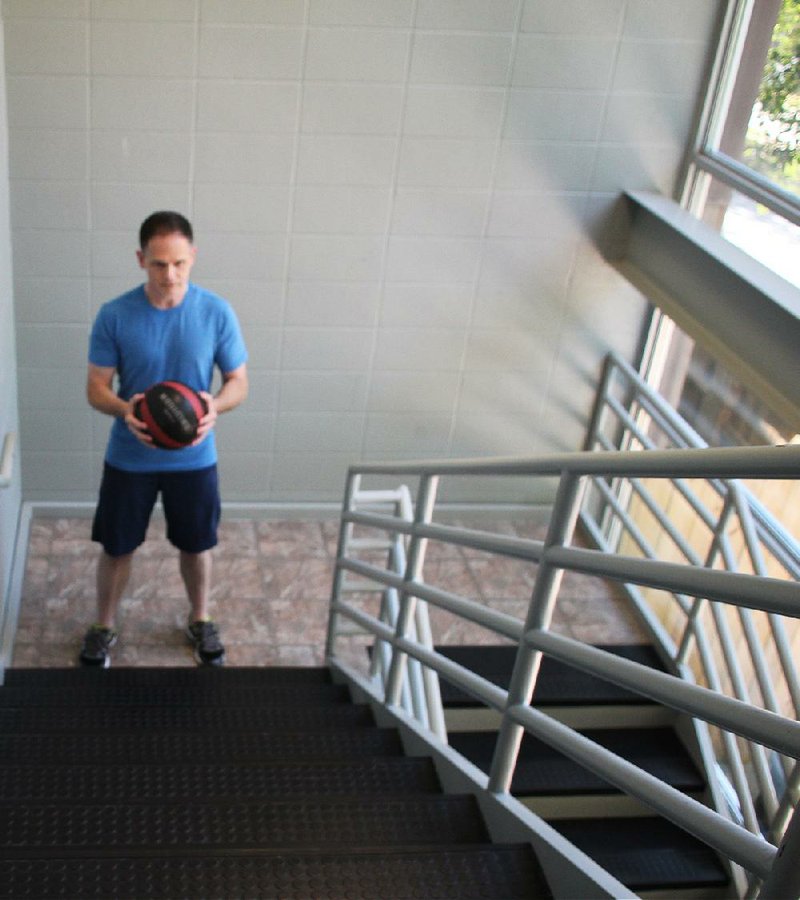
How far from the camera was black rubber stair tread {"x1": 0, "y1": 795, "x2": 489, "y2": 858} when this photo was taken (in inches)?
82.7

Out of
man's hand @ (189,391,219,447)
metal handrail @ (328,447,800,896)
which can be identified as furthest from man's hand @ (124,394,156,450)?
metal handrail @ (328,447,800,896)

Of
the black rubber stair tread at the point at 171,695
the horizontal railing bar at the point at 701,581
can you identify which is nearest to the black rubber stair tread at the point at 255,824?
the horizontal railing bar at the point at 701,581

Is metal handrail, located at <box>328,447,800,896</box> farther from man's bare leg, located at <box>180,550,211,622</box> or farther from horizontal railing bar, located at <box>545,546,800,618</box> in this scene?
man's bare leg, located at <box>180,550,211,622</box>

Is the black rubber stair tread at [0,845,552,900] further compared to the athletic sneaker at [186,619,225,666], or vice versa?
the athletic sneaker at [186,619,225,666]

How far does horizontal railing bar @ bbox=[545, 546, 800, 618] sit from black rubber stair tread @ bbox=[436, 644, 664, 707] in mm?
2671

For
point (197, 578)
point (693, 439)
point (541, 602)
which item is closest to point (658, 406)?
point (693, 439)

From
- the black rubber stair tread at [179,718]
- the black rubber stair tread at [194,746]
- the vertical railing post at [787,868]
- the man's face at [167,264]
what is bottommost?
the black rubber stair tread at [179,718]

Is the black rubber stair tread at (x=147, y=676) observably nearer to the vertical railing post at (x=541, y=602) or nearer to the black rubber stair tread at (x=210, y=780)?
the black rubber stair tread at (x=210, y=780)

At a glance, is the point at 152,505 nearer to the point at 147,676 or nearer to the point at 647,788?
the point at 147,676

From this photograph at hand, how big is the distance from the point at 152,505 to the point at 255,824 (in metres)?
1.88

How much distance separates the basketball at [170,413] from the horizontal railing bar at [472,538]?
2.11 feet

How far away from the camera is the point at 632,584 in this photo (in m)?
1.90

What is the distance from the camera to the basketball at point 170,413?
11.0ft

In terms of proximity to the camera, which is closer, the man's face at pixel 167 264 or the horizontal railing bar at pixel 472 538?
the horizontal railing bar at pixel 472 538
